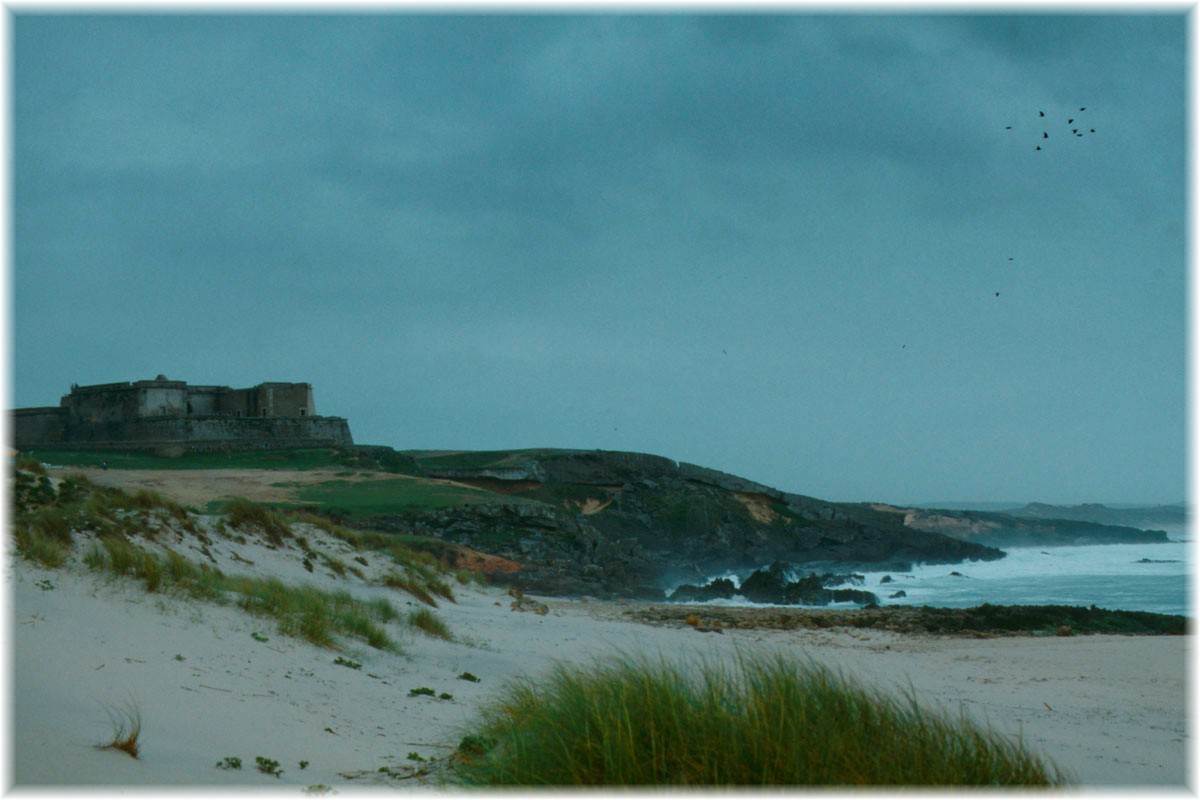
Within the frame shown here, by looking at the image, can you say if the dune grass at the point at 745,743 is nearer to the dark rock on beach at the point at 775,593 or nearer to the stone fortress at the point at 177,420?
the dark rock on beach at the point at 775,593

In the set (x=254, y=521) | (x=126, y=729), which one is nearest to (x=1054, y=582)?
(x=254, y=521)

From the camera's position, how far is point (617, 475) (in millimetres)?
52375

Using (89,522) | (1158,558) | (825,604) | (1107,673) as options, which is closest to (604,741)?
(89,522)

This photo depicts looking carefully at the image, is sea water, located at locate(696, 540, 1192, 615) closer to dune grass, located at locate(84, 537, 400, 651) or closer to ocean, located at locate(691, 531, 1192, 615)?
ocean, located at locate(691, 531, 1192, 615)

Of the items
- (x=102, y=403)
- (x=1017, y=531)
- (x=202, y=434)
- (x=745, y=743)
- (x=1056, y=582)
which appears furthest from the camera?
(x=1017, y=531)

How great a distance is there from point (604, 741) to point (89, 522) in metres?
10.3

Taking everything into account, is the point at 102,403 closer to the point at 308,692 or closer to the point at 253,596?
the point at 253,596

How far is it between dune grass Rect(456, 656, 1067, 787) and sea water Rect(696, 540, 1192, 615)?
23.9m

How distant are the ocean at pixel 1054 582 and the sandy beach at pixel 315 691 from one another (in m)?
15.2

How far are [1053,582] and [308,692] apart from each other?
36.9m

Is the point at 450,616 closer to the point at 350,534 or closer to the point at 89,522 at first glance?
the point at 89,522

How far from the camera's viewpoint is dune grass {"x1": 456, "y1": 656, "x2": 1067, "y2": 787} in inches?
168

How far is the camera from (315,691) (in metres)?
7.96

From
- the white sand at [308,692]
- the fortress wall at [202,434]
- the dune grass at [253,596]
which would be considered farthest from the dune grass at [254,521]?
the fortress wall at [202,434]
